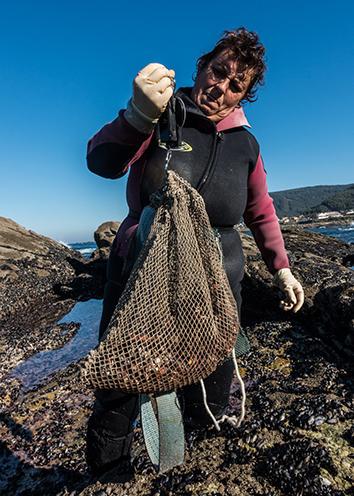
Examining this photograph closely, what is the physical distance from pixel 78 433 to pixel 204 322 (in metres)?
3.60

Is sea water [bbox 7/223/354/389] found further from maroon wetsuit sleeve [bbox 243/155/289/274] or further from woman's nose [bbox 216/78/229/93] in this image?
woman's nose [bbox 216/78/229/93]

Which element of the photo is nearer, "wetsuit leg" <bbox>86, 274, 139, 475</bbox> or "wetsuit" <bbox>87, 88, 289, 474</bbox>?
"wetsuit" <bbox>87, 88, 289, 474</bbox>

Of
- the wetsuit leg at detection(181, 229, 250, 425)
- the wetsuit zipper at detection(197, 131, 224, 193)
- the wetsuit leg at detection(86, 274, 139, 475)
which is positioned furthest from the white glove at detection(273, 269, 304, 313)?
the wetsuit leg at detection(86, 274, 139, 475)

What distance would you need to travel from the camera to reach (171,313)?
7.00 feet

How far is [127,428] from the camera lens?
2.92 meters

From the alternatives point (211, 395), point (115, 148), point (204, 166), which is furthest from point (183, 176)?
point (211, 395)

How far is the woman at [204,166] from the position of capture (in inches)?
101

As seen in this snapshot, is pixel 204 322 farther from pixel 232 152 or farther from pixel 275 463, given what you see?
pixel 275 463

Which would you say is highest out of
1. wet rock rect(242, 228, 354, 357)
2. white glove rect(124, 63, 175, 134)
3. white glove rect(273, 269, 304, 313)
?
white glove rect(124, 63, 175, 134)

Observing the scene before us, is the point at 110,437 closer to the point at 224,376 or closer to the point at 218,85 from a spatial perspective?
the point at 224,376

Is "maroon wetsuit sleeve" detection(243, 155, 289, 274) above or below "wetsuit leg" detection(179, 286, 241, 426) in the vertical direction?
above

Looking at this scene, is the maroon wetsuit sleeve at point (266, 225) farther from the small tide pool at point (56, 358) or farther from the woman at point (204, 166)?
the small tide pool at point (56, 358)

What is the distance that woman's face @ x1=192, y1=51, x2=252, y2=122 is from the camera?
2775mm

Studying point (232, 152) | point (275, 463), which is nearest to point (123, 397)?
point (275, 463)
